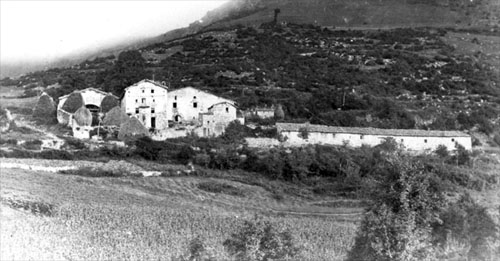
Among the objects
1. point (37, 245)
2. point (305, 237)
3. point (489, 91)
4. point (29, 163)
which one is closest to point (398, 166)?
point (305, 237)

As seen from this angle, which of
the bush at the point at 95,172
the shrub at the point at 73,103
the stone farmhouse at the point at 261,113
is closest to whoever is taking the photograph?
the bush at the point at 95,172

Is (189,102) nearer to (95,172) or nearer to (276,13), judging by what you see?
(95,172)

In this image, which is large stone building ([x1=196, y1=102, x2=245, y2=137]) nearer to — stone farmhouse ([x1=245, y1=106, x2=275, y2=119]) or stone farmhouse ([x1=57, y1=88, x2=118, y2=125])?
stone farmhouse ([x1=245, y1=106, x2=275, y2=119])

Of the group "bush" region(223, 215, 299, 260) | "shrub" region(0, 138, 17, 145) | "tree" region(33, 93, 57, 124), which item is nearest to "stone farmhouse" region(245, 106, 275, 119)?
"tree" region(33, 93, 57, 124)

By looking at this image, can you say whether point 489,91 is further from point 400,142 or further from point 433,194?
point 433,194

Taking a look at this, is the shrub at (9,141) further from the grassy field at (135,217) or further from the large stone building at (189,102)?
the large stone building at (189,102)

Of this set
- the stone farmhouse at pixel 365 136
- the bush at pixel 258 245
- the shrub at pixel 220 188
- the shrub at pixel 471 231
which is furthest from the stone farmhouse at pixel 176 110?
the shrub at pixel 471 231
